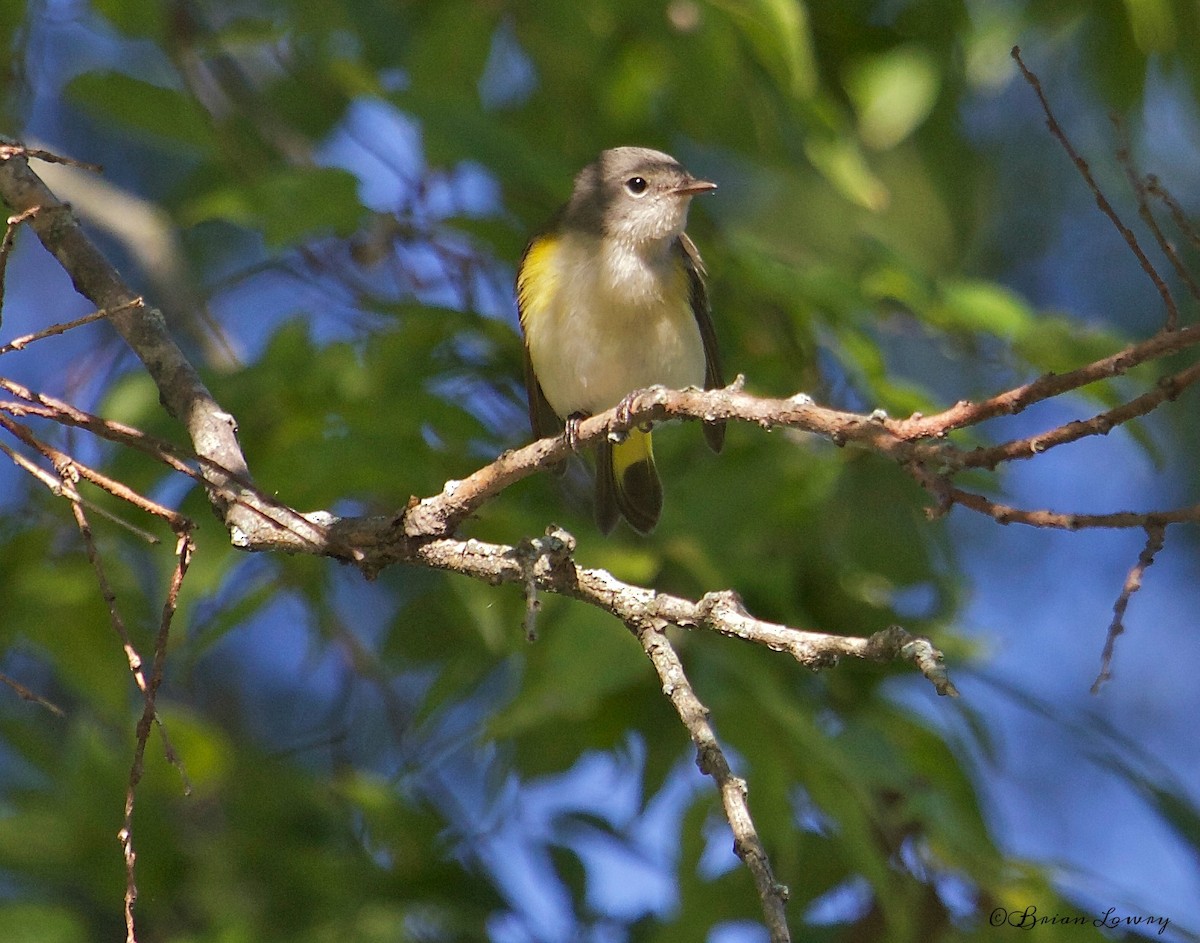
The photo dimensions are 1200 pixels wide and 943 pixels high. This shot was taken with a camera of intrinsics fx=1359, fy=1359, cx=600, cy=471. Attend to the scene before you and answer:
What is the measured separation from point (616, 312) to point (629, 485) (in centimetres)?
54

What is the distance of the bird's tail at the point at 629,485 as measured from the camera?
384 cm

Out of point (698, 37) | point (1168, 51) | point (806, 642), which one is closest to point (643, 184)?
point (698, 37)

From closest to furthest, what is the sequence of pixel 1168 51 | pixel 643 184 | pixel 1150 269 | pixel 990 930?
pixel 1150 269 < pixel 990 930 < pixel 1168 51 < pixel 643 184

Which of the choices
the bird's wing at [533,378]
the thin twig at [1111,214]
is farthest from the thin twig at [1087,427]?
the bird's wing at [533,378]

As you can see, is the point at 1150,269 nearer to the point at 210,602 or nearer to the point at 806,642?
the point at 806,642

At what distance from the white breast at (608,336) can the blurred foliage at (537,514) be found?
0.19 m

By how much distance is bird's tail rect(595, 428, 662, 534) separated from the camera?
3.84 m

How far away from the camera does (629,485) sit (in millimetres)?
4125

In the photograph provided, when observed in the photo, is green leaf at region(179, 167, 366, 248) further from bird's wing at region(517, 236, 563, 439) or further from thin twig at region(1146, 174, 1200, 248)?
thin twig at region(1146, 174, 1200, 248)

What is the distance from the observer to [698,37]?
12.3 ft

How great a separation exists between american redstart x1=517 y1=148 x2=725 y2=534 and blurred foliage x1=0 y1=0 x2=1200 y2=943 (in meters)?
0.14

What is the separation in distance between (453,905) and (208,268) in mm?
4496

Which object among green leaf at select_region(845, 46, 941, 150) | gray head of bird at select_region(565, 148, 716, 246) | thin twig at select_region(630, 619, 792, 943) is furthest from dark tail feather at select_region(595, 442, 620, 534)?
thin twig at select_region(630, 619, 792, 943)

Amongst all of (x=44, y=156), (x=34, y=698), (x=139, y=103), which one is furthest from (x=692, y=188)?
(x=34, y=698)
